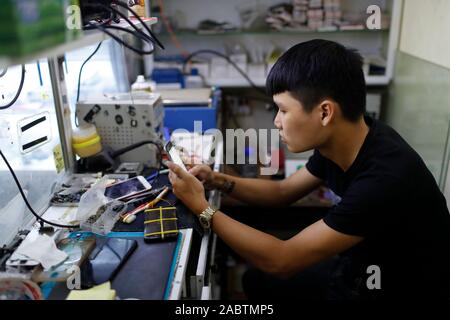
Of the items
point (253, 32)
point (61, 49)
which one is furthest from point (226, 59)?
point (61, 49)

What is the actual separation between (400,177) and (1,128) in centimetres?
109

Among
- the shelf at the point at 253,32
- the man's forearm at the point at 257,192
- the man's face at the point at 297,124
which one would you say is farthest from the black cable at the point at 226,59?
the man's face at the point at 297,124

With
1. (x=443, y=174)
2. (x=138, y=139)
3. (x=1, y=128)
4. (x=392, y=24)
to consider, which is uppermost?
(x=392, y=24)

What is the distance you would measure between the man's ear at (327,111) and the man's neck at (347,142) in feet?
0.14

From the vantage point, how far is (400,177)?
40.3 inches

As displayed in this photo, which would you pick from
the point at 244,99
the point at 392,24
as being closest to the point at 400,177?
the point at 392,24

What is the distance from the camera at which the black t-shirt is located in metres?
1.02

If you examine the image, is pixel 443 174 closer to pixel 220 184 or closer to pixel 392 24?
pixel 220 184

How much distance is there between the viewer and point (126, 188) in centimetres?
134

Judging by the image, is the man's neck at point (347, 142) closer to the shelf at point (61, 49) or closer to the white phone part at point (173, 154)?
the white phone part at point (173, 154)

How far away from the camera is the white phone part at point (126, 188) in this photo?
1.30 m

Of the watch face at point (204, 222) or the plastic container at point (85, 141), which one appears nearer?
the watch face at point (204, 222)

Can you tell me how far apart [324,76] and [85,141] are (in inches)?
35.7

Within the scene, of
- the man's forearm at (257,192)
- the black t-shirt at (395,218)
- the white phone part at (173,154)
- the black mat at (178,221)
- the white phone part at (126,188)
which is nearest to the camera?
the black t-shirt at (395,218)
